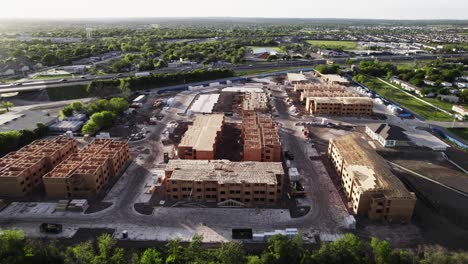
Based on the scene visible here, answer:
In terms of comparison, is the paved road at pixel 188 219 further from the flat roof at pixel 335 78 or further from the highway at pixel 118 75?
the flat roof at pixel 335 78

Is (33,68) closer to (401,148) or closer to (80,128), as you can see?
(80,128)

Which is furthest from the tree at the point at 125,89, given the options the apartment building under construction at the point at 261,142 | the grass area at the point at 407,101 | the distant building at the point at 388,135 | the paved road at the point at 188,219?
the grass area at the point at 407,101

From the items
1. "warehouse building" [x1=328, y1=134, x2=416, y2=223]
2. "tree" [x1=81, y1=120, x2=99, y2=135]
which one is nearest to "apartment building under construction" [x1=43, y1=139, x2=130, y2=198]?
"tree" [x1=81, y1=120, x2=99, y2=135]

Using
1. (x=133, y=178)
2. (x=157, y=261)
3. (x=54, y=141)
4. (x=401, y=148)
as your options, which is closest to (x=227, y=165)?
(x=133, y=178)

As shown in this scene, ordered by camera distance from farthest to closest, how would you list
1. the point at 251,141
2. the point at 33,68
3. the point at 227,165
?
the point at 33,68
the point at 251,141
the point at 227,165

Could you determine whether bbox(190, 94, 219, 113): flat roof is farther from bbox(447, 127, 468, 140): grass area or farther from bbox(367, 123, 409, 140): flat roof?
bbox(447, 127, 468, 140): grass area
